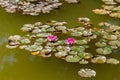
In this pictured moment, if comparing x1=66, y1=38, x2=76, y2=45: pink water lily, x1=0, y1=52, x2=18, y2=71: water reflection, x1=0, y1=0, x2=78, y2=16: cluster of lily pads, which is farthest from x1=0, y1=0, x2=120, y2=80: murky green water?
x1=0, y1=0, x2=78, y2=16: cluster of lily pads

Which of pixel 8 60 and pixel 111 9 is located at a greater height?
pixel 111 9

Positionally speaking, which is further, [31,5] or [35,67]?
[31,5]

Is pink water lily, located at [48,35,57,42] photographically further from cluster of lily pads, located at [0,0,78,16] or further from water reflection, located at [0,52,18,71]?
cluster of lily pads, located at [0,0,78,16]

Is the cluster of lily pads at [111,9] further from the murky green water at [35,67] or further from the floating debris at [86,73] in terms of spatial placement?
the floating debris at [86,73]

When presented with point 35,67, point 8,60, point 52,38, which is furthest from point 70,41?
point 8,60

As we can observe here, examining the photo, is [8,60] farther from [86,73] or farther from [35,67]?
[86,73]

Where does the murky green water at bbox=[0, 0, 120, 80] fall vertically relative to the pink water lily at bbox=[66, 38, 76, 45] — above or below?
below
